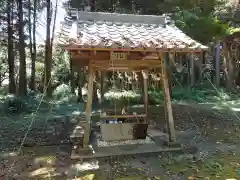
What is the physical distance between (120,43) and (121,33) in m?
0.85

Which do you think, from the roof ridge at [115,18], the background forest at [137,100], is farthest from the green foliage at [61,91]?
the roof ridge at [115,18]

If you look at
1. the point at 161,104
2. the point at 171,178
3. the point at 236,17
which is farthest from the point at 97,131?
the point at 236,17

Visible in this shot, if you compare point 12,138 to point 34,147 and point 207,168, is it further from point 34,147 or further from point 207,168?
point 207,168

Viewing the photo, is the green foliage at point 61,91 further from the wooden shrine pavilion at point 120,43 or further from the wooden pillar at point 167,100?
the wooden pillar at point 167,100

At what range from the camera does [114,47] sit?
4.00 meters

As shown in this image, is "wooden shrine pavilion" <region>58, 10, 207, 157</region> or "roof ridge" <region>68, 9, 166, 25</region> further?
"roof ridge" <region>68, 9, 166, 25</region>

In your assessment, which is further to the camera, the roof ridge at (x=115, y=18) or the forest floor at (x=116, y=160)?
the roof ridge at (x=115, y=18)

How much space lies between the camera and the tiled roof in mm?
4105

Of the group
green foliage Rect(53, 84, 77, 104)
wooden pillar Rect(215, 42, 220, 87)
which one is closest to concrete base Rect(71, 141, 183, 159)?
green foliage Rect(53, 84, 77, 104)

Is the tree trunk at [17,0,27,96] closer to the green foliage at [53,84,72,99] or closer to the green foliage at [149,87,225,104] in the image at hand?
the green foliage at [53,84,72,99]

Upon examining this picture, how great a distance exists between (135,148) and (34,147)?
2.38 meters

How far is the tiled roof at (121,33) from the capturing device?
411cm

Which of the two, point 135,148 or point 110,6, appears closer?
point 135,148

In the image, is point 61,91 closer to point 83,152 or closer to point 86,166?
point 83,152
